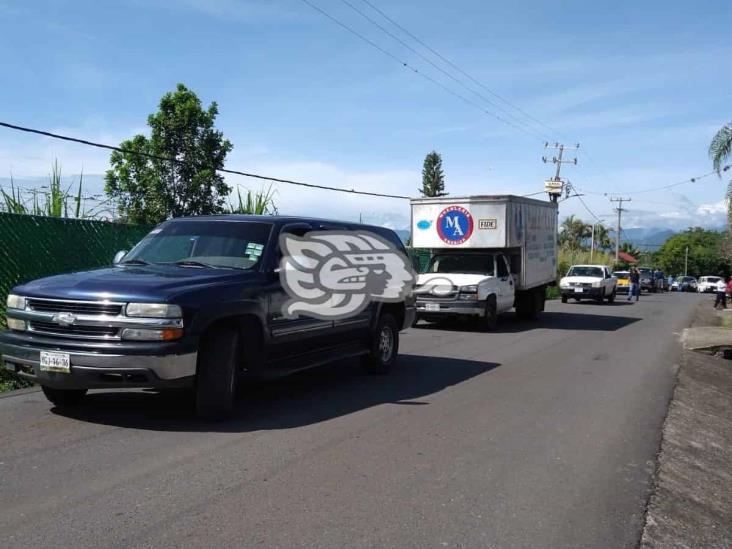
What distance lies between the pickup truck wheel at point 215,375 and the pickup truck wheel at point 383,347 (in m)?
3.06

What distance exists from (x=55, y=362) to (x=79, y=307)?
48 centimetres

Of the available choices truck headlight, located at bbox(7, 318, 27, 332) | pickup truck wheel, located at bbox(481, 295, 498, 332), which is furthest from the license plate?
pickup truck wheel, located at bbox(481, 295, 498, 332)

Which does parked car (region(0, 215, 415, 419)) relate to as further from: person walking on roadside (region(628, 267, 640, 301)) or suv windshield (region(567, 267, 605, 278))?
person walking on roadside (region(628, 267, 640, 301))

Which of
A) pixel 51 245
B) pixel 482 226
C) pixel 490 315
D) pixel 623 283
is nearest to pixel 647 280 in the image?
pixel 623 283

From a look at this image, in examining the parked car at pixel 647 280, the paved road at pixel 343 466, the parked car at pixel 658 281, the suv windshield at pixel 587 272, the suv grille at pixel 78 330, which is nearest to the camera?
the paved road at pixel 343 466

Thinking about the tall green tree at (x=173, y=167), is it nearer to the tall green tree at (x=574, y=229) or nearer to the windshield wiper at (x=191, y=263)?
the windshield wiper at (x=191, y=263)

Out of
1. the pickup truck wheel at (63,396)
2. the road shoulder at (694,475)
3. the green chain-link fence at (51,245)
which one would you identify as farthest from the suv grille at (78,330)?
the road shoulder at (694,475)

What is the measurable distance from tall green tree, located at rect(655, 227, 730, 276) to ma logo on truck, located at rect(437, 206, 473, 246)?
94.6 metres

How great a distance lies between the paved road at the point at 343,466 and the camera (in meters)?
3.98

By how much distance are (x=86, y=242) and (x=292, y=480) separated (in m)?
7.44

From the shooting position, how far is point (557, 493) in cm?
475

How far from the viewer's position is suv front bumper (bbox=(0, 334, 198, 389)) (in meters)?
5.61

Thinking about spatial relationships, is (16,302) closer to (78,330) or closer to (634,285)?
(78,330)

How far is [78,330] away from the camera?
578 cm
